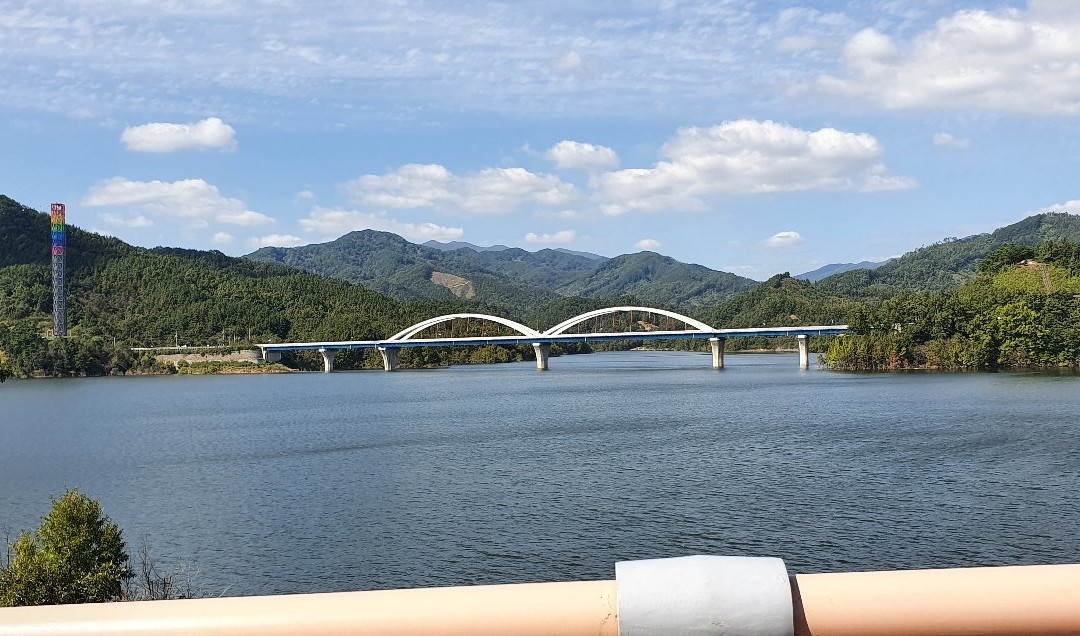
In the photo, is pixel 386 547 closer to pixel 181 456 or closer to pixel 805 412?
pixel 181 456

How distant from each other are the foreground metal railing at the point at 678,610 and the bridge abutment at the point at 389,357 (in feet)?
368

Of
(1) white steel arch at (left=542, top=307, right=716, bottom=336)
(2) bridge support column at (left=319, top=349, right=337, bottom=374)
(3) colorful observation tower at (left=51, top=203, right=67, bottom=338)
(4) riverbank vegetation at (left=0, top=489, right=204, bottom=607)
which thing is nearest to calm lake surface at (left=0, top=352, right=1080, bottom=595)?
(4) riverbank vegetation at (left=0, top=489, right=204, bottom=607)

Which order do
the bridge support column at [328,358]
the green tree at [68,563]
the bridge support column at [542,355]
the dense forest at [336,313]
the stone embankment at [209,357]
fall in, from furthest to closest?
1. the stone embankment at [209,357]
2. the bridge support column at [328,358]
3. the bridge support column at [542,355]
4. the dense forest at [336,313]
5. the green tree at [68,563]

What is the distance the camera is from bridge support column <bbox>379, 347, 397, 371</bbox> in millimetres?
113125

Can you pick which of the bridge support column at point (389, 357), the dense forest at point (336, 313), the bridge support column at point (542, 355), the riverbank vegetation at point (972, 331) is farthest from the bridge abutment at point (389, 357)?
the riverbank vegetation at point (972, 331)

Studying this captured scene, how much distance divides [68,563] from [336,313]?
127 meters

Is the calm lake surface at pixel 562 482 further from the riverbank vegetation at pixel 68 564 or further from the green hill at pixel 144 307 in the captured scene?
the green hill at pixel 144 307

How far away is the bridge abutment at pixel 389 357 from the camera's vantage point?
113131mm

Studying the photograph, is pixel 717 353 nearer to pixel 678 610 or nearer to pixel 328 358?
pixel 328 358

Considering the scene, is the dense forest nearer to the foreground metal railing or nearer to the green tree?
the green tree

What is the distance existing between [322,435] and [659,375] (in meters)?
50.0

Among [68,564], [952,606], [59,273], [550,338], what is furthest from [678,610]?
[59,273]

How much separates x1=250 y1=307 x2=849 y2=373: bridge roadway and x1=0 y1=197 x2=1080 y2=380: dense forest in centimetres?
315

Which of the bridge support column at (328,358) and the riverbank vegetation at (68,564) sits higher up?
the bridge support column at (328,358)
